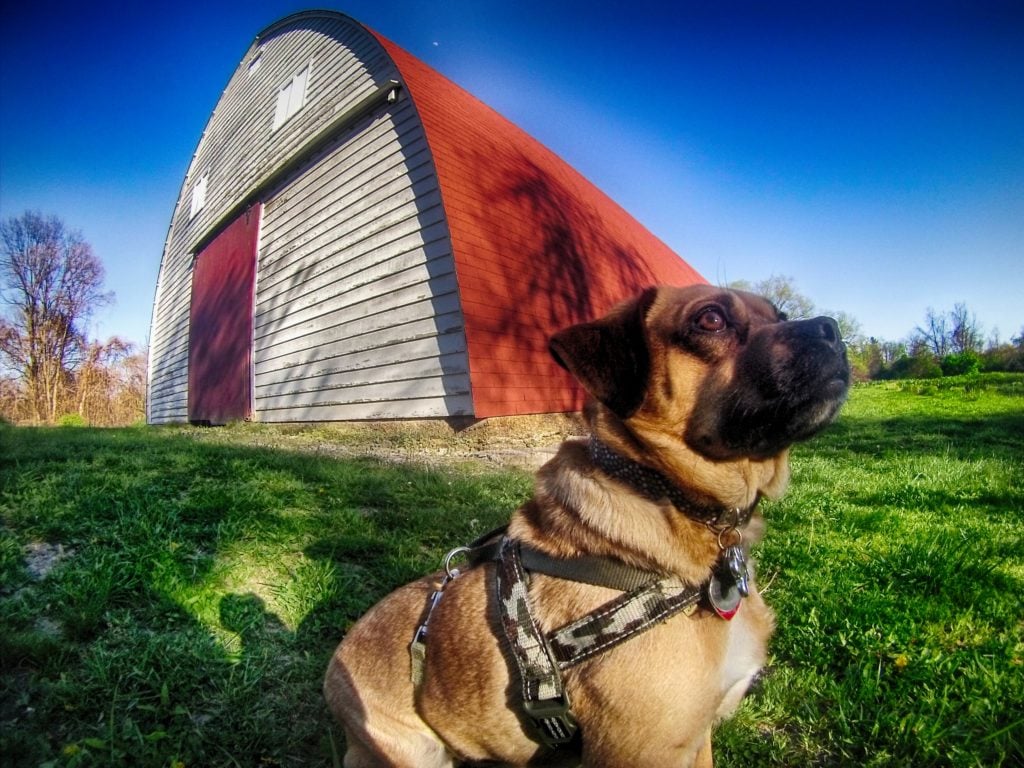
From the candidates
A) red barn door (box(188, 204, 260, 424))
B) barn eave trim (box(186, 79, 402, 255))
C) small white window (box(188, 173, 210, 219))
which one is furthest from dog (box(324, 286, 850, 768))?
small white window (box(188, 173, 210, 219))

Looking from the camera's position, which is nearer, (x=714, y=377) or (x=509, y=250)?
(x=714, y=377)

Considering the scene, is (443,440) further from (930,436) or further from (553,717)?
(930,436)

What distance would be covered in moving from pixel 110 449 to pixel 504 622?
21.9 ft

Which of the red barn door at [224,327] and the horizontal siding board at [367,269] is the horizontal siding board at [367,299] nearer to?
the horizontal siding board at [367,269]

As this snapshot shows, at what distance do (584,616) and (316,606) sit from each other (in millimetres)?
2087

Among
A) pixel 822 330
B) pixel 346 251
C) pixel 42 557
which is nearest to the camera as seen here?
pixel 822 330

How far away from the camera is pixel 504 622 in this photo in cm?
153

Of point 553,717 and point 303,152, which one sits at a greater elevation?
point 303,152

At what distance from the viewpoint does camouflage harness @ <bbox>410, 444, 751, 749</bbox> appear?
55.5 inches

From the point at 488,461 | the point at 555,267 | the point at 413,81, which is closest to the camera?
the point at 488,461

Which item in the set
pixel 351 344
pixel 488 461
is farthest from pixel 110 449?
pixel 488 461

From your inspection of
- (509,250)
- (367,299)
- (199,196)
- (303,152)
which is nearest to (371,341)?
(367,299)

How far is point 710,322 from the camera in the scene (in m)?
1.92

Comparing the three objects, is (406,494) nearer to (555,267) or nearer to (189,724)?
(189,724)
